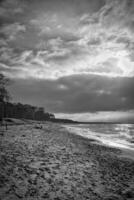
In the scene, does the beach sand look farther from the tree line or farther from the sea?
the tree line

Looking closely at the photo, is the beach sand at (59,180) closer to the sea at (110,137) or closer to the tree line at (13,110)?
the sea at (110,137)

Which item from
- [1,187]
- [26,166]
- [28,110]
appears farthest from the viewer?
[28,110]

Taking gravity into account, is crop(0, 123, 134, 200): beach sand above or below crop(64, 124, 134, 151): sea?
above

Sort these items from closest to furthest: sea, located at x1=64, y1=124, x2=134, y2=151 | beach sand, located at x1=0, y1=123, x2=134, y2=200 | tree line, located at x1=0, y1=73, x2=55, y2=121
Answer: beach sand, located at x1=0, y1=123, x2=134, y2=200 < sea, located at x1=64, y1=124, x2=134, y2=151 < tree line, located at x1=0, y1=73, x2=55, y2=121

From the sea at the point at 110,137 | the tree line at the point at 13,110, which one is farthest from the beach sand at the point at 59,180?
the tree line at the point at 13,110

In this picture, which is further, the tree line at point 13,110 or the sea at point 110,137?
the tree line at point 13,110

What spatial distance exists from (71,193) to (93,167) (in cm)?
302

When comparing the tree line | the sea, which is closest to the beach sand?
the sea

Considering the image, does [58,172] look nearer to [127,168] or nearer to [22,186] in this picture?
[22,186]

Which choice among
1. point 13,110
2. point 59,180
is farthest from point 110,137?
point 13,110

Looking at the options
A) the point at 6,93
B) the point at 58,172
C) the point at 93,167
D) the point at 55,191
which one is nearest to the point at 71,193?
the point at 55,191

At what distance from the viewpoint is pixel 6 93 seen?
38.3 m

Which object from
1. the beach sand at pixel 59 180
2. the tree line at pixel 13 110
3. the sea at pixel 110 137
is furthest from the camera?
the tree line at pixel 13 110

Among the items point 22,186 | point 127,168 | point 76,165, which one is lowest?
point 127,168
